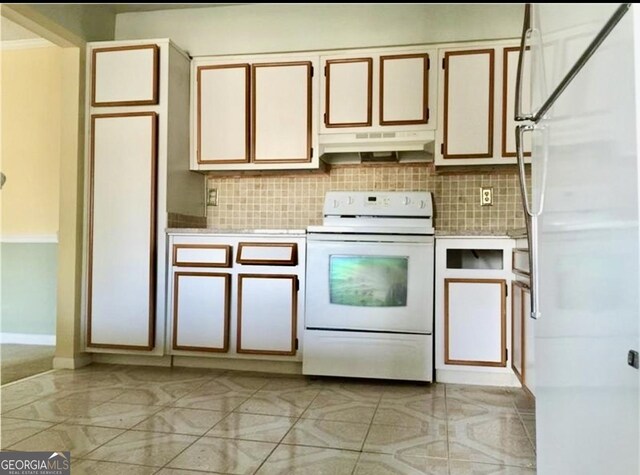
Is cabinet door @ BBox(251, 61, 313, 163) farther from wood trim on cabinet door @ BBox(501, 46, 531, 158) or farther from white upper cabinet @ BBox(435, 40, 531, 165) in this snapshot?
wood trim on cabinet door @ BBox(501, 46, 531, 158)

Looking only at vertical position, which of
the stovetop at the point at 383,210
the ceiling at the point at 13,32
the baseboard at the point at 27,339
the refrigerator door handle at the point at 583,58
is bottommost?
the baseboard at the point at 27,339

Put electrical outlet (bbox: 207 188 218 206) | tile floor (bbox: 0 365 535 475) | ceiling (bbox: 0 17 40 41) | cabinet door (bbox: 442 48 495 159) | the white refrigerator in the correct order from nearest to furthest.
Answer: the white refrigerator < tile floor (bbox: 0 365 535 475) < cabinet door (bbox: 442 48 495 159) < ceiling (bbox: 0 17 40 41) < electrical outlet (bbox: 207 188 218 206)

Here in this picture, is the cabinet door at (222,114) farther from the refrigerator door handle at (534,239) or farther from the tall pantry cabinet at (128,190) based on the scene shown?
the refrigerator door handle at (534,239)

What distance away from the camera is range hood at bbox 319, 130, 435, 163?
285 cm

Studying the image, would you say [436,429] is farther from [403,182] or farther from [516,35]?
[516,35]

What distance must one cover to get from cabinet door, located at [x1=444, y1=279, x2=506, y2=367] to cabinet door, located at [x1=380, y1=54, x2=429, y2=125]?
1.07m

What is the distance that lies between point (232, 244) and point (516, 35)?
2.13 meters

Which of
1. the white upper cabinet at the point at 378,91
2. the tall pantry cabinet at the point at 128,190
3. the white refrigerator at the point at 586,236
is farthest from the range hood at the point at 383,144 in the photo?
the white refrigerator at the point at 586,236

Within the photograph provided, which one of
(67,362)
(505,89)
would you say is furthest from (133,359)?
(505,89)

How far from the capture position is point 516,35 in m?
2.77

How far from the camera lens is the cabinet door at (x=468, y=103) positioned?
2771 millimetres

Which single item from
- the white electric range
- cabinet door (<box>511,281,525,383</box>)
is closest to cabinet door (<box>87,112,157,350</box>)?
the white electric range

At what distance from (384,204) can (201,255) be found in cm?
119

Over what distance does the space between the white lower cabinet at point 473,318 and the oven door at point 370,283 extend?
0.28 feet
